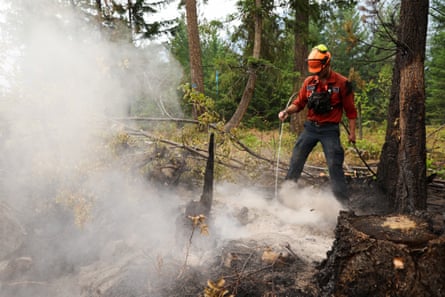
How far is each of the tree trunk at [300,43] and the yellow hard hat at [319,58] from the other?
516 centimetres

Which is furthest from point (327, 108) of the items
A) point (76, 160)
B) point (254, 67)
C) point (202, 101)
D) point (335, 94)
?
point (254, 67)

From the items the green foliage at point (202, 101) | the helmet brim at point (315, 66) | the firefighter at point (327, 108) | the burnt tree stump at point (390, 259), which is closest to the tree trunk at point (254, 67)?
the green foliage at point (202, 101)

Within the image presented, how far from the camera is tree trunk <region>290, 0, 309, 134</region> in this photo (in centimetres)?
841

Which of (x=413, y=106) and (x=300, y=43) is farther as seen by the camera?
(x=300, y=43)

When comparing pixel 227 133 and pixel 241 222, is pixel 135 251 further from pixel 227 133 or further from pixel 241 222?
pixel 227 133

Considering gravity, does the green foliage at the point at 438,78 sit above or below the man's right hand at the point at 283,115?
above

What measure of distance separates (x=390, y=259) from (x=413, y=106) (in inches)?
79.1

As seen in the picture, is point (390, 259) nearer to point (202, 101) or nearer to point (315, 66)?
point (315, 66)

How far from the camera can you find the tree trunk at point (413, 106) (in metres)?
3.22

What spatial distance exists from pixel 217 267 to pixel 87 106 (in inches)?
110

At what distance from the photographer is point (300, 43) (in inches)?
361

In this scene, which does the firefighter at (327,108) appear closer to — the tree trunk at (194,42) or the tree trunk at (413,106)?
the tree trunk at (413,106)

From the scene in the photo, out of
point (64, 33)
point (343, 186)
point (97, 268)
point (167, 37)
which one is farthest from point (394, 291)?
point (167, 37)

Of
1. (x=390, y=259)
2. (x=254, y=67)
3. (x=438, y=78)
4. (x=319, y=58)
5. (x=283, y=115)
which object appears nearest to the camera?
(x=390, y=259)
